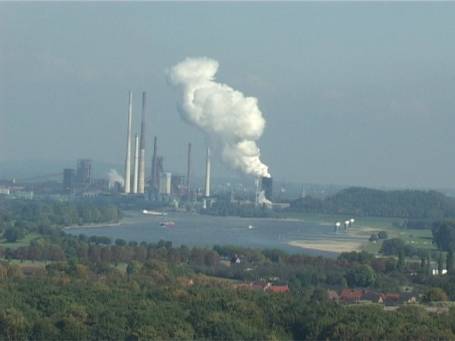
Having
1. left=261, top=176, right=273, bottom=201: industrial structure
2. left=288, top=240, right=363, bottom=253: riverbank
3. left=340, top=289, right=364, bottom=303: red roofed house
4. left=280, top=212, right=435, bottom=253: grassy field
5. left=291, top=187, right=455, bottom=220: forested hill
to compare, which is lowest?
left=340, top=289, right=364, bottom=303: red roofed house

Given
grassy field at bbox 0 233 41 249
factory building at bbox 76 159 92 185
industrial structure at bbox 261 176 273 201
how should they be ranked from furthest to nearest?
factory building at bbox 76 159 92 185
industrial structure at bbox 261 176 273 201
grassy field at bbox 0 233 41 249

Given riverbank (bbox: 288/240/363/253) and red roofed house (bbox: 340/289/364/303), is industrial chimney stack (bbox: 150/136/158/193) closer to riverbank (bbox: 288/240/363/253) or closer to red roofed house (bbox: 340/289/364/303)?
riverbank (bbox: 288/240/363/253)

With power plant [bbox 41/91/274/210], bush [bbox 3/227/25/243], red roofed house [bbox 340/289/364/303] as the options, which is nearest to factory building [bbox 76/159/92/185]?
power plant [bbox 41/91/274/210]

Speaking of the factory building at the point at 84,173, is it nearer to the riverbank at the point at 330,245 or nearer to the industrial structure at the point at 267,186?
the industrial structure at the point at 267,186

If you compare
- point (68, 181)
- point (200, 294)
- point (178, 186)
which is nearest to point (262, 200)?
point (178, 186)

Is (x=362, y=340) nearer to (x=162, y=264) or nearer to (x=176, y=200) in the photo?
(x=162, y=264)

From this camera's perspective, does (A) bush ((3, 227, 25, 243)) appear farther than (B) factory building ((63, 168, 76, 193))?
No
